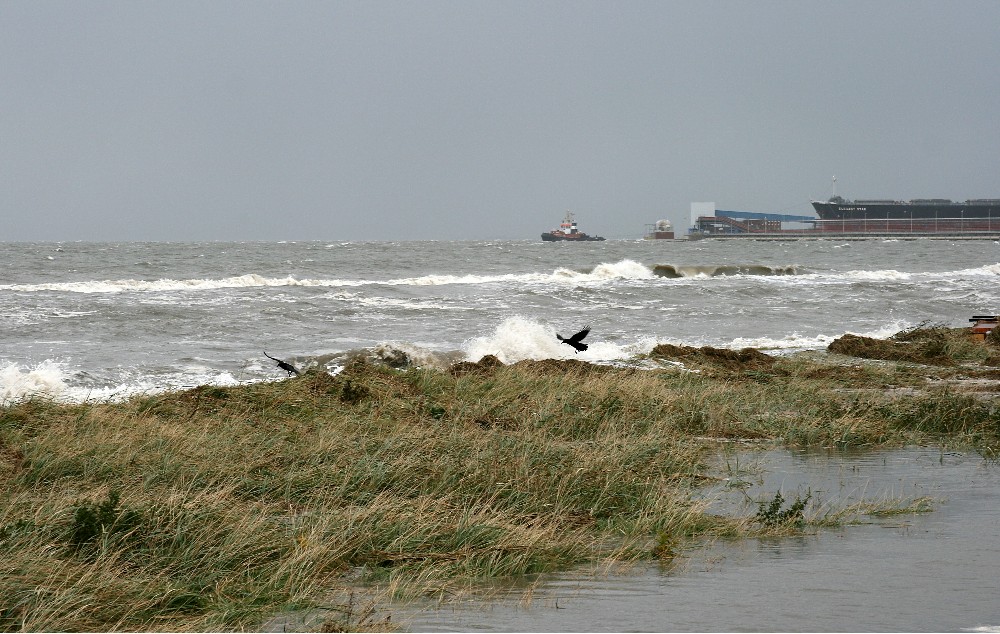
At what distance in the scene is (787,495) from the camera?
7258 mm

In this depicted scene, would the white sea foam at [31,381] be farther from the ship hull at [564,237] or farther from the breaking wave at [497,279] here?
the ship hull at [564,237]

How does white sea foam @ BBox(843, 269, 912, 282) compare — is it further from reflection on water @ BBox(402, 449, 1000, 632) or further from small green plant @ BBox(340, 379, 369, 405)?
reflection on water @ BBox(402, 449, 1000, 632)

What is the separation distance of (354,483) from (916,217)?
155449mm

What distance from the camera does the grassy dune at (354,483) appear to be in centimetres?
475

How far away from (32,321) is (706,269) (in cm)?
3811

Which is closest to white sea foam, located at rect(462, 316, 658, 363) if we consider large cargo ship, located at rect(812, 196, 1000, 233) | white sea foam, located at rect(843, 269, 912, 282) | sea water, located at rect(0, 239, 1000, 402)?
sea water, located at rect(0, 239, 1000, 402)

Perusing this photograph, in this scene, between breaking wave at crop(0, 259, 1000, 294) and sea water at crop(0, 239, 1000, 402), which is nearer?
sea water at crop(0, 239, 1000, 402)

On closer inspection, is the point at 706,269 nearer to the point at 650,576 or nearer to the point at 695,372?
the point at 695,372

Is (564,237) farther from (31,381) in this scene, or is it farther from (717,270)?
(31,381)

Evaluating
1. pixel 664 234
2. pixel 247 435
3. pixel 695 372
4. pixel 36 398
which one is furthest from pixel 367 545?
pixel 664 234

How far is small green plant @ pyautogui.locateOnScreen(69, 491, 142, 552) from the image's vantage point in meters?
5.09

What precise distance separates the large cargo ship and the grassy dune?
146m

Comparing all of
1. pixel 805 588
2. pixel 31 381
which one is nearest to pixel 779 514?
pixel 805 588

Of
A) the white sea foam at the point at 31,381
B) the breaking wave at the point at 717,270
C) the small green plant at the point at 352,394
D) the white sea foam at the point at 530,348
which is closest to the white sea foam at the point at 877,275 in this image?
the breaking wave at the point at 717,270
